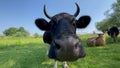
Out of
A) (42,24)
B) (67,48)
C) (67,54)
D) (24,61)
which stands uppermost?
(42,24)

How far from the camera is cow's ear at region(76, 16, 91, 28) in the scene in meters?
8.12

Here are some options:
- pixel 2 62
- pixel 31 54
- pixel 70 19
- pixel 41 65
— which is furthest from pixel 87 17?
pixel 31 54

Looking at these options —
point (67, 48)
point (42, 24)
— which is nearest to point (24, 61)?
point (42, 24)

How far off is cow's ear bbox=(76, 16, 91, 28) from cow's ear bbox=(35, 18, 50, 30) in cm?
89

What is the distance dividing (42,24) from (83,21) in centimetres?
118

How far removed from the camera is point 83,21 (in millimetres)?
8250

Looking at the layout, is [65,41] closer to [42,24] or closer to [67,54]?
[67,54]

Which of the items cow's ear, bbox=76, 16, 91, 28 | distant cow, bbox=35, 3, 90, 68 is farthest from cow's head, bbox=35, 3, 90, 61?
cow's ear, bbox=76, 16, 91, 28

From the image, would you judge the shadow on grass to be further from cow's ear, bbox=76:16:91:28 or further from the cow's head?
the cow's head

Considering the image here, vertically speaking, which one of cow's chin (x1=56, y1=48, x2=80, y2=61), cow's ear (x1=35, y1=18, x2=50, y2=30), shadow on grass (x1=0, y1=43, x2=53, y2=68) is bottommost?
shadow on grass (x1=0, y1=43, x2=53, y2=68)

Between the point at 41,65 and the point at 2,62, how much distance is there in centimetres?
218

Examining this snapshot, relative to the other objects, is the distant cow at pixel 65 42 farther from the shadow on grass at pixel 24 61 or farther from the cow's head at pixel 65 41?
the shadow on grass at pixel 24 61

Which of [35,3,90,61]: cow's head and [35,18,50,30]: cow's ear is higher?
[35,18,50,30]: cow's ear

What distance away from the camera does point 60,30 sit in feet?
19.8
